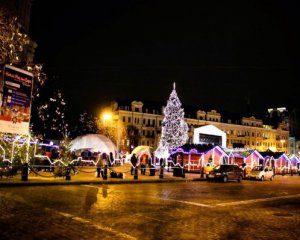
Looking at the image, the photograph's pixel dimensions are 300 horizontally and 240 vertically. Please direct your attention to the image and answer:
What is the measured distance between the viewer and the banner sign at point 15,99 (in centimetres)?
1880

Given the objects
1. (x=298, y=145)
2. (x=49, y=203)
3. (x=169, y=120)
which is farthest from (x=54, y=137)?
(x=298, y=145)

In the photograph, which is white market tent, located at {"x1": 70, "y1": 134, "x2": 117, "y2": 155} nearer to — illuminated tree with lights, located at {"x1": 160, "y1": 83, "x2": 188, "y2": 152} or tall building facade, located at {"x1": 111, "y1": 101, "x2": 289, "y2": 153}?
illuminated tree with lights, located at {"x1": 160, "y1": 83, "x2": 188, "y2": 152}

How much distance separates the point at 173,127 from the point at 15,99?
3500cm

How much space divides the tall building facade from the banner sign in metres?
56.0

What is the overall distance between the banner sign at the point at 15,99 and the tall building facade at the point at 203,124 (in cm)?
5604

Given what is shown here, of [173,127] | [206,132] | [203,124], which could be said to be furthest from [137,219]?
[203,124]

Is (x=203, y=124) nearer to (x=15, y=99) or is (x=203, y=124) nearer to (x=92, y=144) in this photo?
(x=92, y=144)

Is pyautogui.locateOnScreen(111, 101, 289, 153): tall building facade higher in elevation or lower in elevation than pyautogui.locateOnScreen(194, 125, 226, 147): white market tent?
higher

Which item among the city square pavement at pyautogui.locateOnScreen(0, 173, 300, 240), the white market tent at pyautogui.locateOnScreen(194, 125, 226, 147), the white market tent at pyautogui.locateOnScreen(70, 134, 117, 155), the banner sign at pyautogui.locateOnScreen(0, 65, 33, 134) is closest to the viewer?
the city square pavement at pyautogui.locateOnScreen(0, 173, 300, 240)

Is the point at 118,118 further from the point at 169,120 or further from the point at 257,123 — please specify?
the point at 257,123

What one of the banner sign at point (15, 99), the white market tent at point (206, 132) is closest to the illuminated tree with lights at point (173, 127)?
the white market tent at point (206, 132)

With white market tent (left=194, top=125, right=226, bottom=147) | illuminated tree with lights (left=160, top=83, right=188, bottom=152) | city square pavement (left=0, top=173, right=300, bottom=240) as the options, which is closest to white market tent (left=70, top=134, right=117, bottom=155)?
white market tent (left=194, top=125, right=226, bottom=147)

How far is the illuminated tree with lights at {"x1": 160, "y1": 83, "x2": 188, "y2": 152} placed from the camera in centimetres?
5272

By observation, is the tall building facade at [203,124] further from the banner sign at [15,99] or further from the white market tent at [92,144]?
the banner sign at [15,99]
